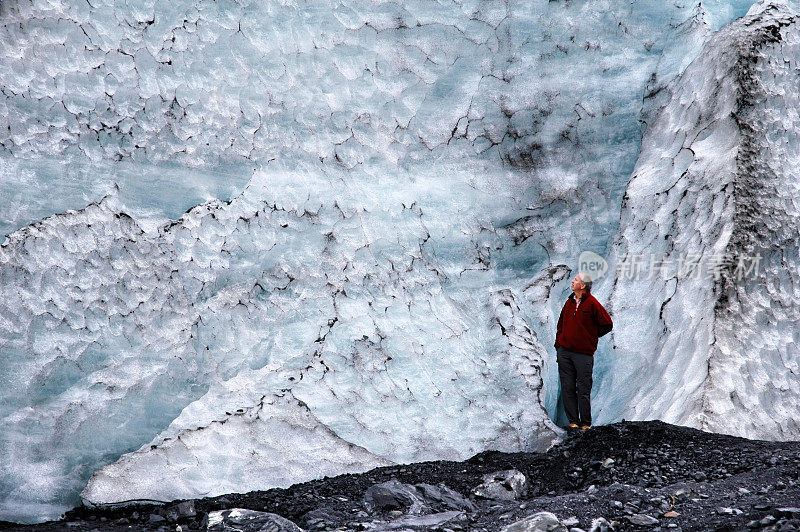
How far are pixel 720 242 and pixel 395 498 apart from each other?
2353 mm

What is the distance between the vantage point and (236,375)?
3963 mm

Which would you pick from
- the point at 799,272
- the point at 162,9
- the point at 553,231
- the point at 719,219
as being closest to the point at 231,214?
the point at 162,9

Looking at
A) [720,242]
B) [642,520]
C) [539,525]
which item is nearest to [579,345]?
[720,242]

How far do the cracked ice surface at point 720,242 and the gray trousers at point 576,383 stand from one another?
24 centimetres

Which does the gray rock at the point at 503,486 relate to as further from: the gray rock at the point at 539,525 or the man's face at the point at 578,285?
the man's face at the point at 578,285

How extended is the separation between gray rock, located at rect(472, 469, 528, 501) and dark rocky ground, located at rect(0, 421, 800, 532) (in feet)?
0.14

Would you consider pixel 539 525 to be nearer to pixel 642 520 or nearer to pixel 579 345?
pixel 642 520

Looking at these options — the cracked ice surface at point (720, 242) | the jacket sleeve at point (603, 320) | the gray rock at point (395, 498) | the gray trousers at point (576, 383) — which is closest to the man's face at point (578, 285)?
the jacket sleeve at point (603, 320)

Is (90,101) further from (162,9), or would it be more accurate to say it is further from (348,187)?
(348,187)

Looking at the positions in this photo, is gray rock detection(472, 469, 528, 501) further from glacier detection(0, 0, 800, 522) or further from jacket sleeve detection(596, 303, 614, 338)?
jacket sleeve detection(596, 303, 614, 338)

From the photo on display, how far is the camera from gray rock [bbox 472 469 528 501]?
3381 millimetres

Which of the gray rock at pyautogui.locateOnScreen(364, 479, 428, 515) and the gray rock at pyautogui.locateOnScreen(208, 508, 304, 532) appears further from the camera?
the gray rock at pyautogui.locateOnScreen(364, 479, 428, 515)

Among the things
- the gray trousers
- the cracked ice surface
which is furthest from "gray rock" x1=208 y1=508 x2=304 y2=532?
the cracked ice surface

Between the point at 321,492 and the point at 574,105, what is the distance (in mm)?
2903
